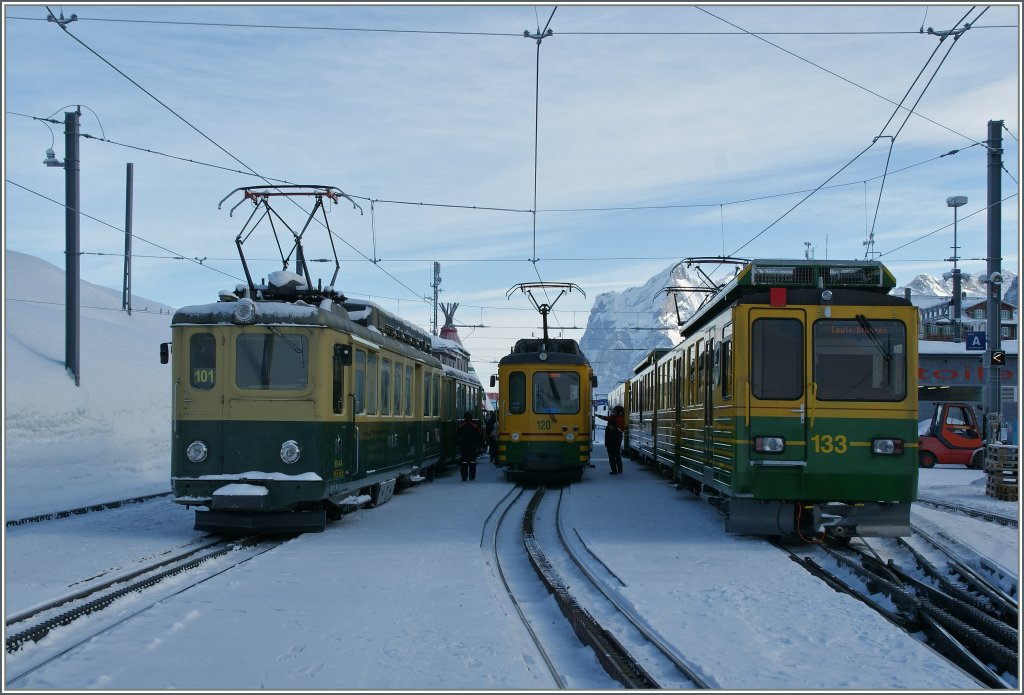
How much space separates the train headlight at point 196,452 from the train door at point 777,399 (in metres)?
6.62

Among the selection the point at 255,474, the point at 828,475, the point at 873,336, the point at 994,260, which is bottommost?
the point at 255,474

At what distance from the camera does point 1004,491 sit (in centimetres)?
1656

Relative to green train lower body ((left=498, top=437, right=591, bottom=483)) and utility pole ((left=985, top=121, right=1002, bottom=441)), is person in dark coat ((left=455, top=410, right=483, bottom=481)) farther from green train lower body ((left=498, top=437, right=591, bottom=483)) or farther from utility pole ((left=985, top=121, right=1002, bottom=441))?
utility pole ((left=985, top=121, right=1002, bottom=441))

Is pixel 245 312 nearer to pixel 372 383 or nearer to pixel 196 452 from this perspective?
pixel 196 452

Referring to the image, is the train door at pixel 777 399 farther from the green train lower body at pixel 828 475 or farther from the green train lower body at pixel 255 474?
the green train lower body at pixel 255 474

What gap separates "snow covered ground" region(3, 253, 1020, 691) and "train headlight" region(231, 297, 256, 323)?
276cm

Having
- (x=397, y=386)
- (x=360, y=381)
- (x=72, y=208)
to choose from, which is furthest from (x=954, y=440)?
(x=72, y=208)

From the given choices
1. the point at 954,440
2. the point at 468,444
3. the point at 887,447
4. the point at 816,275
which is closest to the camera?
the point at 887,447

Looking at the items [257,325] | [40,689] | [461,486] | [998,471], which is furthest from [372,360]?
[998,471]

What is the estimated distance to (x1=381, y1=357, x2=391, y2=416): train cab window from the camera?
14.9m

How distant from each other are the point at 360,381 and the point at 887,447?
23.0 ft

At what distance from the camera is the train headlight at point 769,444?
35.3 ft

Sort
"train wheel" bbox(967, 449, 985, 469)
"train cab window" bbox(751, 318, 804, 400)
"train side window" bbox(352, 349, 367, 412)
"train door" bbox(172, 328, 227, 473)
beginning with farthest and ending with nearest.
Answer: "train wheel" bbox(967, 449, 985, 469) < "train side window" bbox(352, 349, 367, 412) < "train door" bbox(172, 328, 227, 473) < "train cab window" bbox(751, 318, 804, 400)

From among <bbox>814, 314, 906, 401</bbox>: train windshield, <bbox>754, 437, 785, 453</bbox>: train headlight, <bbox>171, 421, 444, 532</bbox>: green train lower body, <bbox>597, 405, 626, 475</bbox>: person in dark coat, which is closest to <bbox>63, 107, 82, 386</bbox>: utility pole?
<bbox>171, 421, 444, 532</bbox>: green train lower body
